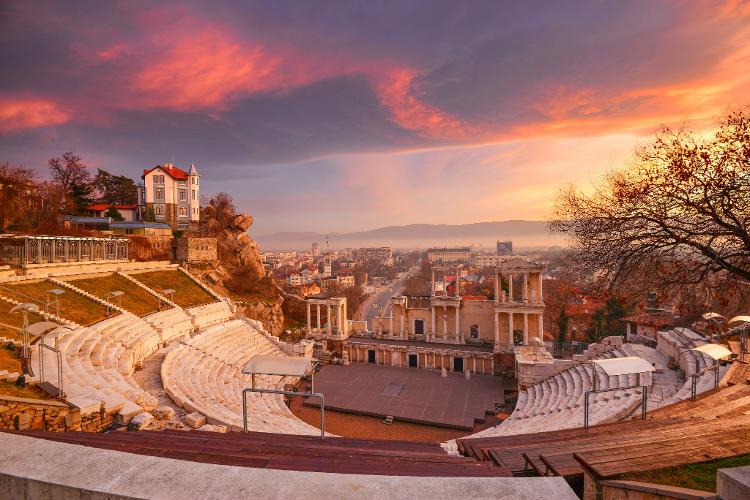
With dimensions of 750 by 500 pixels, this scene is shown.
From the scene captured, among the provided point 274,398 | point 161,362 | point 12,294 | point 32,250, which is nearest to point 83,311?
point 12,294

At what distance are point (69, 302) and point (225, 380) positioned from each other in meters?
10.7

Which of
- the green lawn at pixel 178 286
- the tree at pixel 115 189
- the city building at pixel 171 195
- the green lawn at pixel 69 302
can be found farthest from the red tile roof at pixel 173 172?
the green lawn at pixel 69 302

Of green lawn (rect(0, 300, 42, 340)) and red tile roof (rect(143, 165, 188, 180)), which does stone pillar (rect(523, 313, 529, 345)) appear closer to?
green lawn (rect(0, 300, 42, 340))

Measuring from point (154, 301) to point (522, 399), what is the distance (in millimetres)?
28286

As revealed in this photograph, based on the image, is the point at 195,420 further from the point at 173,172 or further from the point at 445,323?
the point at 173,172

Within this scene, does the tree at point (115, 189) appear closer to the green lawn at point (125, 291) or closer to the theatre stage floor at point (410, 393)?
the green lawn at point (125, 291)

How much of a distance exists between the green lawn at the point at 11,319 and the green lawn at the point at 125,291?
23.3ft

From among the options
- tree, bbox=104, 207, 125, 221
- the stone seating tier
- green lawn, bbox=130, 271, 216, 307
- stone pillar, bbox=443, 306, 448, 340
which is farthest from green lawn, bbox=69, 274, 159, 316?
tree, bbox=104, 207, 125, 221

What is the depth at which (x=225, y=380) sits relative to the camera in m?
22.2

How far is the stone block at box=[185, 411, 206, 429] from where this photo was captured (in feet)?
43.4

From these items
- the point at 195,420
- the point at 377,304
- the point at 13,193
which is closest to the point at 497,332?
the point at 195,420

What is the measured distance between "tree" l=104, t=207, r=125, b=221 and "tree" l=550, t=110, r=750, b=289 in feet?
206

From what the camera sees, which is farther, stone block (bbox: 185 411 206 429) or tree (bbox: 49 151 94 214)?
tree (bbox: 49 151 94 214)

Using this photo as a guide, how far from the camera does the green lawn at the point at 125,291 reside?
26.4 m
